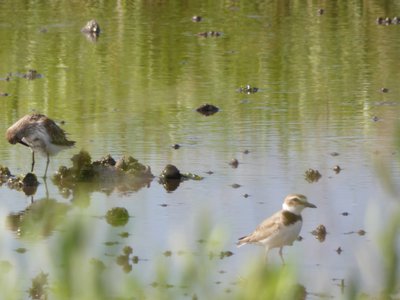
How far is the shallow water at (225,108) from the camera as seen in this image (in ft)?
28.7

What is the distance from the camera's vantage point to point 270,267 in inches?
100

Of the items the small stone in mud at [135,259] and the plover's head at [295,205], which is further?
Answer: the plover's head at [295,205]

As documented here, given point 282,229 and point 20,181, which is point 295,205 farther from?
point 20,181

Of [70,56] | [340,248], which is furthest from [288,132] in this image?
[70,56]

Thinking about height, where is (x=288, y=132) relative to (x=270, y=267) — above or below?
above

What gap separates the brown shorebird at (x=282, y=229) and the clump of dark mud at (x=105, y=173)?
3.01m

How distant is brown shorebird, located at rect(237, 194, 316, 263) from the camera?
753 centimetres

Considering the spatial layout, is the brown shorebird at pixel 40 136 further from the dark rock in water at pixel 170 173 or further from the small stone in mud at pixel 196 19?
the small stone in mud at pixel 196 19

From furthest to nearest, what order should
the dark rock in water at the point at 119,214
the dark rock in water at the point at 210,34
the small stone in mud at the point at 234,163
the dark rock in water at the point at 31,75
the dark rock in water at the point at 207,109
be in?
the dark rock in water at the point at 210,34 < the dark rock in water at the point at 31,75 < the dark rock in water at the point at 207,109 < the small stone in mud at the point at 234,163 < the dark rock in water at the point at 119,214

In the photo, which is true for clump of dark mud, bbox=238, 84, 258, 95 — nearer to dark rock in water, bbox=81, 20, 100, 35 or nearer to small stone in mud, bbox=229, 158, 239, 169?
small stone in mud, bbox=229, 158, 239, 169

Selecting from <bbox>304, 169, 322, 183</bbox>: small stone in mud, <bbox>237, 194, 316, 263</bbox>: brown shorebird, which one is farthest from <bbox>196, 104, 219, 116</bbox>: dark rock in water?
<bbox>237, 194, 316, 263</bbox>: brown shorebird

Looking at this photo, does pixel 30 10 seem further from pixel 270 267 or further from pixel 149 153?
pixel 270 267

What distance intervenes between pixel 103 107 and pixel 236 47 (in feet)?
18.2

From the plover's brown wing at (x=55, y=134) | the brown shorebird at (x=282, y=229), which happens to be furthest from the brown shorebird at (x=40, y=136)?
the brown shorebird at (x=282, y=229)
